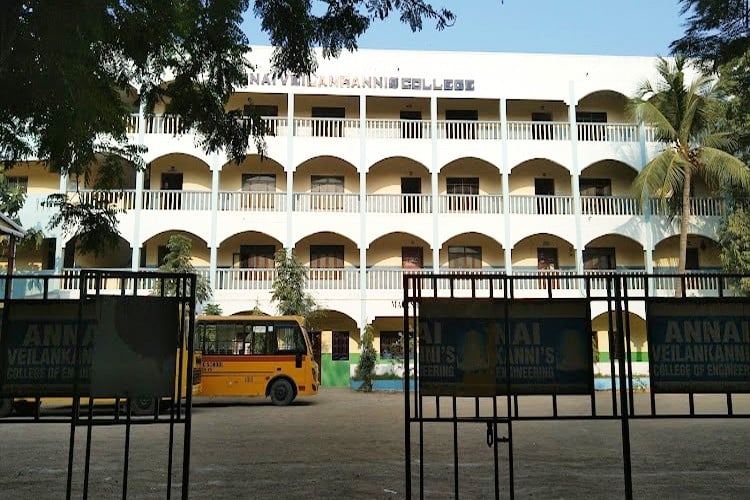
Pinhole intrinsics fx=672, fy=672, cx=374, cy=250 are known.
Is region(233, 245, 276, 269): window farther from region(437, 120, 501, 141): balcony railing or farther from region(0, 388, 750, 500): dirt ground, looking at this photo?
region(0, 388, 750, 500): dirt ground

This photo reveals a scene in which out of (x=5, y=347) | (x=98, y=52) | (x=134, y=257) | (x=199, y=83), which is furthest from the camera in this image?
(x=134, y=257)

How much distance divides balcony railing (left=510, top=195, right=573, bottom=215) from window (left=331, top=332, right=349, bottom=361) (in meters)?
7.79

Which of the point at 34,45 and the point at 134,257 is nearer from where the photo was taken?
the point at 34,45

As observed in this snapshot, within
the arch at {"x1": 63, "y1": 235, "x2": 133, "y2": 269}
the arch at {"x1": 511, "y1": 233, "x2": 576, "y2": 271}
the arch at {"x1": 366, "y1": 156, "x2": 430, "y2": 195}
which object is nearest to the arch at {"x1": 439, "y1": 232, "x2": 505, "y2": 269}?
the arch at {"x1": 511, "y1": 233, "x2": 576, "y2": 271}

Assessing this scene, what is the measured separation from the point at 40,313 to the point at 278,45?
446cm

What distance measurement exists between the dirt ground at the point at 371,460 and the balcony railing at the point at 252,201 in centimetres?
1242

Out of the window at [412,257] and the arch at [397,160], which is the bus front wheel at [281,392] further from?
the arch at [397,160]

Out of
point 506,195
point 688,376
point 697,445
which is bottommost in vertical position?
point 697,445

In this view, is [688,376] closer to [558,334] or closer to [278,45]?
[558,334]

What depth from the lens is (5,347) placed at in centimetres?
461

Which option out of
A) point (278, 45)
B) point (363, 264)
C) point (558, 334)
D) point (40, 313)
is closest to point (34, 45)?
point (40, 313)

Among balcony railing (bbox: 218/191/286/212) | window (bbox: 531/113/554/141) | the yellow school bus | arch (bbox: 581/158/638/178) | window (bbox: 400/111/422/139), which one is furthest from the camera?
arch (bbox: 581/158/638/178)

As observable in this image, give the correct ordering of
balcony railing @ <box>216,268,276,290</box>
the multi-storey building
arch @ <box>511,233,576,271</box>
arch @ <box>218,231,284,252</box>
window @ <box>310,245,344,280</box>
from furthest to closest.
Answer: arch @ <box>511,233,576,271</box>, window @ <box>310,245,344,280</box>, arch @ <box>218,231,284,252</box>, the multi-storey building, balcony railing @ <box>216,268,276,290</box>

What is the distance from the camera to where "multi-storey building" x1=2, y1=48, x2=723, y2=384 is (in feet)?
78.1
